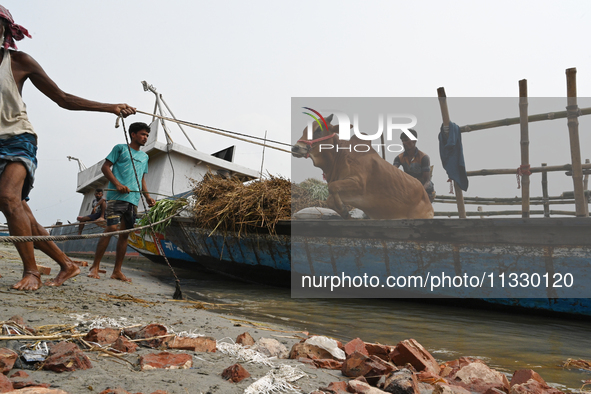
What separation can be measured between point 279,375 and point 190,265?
6.92 meters

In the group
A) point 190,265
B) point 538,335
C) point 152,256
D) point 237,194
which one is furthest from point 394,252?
point 152,256

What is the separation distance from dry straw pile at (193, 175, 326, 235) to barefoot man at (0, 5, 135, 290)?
2912 mm

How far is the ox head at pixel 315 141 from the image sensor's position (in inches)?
245

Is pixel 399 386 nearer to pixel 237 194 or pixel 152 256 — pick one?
pixel 237 194

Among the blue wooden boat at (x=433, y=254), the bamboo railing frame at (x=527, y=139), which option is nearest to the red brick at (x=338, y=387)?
the blue wooden boat at (x=433, y=254)

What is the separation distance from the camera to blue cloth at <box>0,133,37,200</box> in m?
2.74

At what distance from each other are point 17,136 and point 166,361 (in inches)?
86.9

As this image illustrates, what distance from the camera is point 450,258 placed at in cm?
445

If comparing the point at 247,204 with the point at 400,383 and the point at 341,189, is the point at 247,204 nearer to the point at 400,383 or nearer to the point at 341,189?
the point at 341,189

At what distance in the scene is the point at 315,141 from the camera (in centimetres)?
624

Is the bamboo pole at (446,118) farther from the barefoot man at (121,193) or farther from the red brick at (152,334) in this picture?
the red brick at (152,334)

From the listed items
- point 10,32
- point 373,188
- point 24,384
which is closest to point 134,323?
point 24,384

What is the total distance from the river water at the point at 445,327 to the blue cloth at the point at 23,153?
1.80 metres

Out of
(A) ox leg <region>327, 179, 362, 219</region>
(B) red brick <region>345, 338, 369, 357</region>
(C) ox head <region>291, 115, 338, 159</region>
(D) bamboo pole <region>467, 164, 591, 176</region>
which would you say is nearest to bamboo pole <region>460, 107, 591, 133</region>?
(D) bamboo pole <region>467, 164, 591, 176</region>
